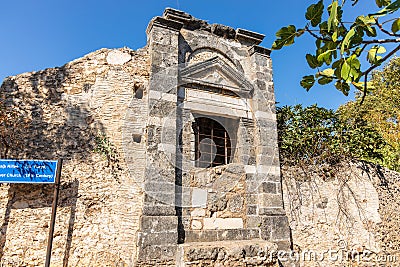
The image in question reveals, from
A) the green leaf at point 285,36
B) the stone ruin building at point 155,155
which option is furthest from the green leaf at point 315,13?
the stone ruin building at point 155,155

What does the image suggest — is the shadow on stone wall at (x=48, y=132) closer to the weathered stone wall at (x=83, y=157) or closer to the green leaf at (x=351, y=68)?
the weathered stone wall at (x=83, y=157)

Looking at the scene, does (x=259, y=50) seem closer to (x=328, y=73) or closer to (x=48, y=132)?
(x=48, y=132)

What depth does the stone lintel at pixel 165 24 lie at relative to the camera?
5.56m

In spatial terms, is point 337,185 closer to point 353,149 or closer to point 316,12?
point 353,149

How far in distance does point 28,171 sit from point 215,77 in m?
3.58

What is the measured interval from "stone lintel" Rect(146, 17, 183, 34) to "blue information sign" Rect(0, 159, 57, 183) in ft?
9.69

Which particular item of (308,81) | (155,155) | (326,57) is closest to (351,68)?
(326,57)

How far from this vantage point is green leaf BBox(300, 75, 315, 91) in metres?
1.90

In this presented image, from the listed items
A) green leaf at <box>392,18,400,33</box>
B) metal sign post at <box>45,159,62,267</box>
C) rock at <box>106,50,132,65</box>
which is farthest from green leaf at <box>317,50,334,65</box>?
rock at <box>106,50,132,65</box>

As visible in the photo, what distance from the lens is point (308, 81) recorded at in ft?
6.24

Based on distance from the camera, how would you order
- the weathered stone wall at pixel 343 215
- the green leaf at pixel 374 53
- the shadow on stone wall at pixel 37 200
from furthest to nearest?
the weathered stone wall at pixel 343 215 < the shadow on stone wall at pixel 37 200 < the green leaf at pixel 374 53

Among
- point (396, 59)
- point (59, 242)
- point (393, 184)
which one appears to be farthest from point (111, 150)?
point (396, 59)

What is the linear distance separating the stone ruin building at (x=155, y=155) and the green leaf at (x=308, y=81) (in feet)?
10.2

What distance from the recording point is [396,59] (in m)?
15.5
